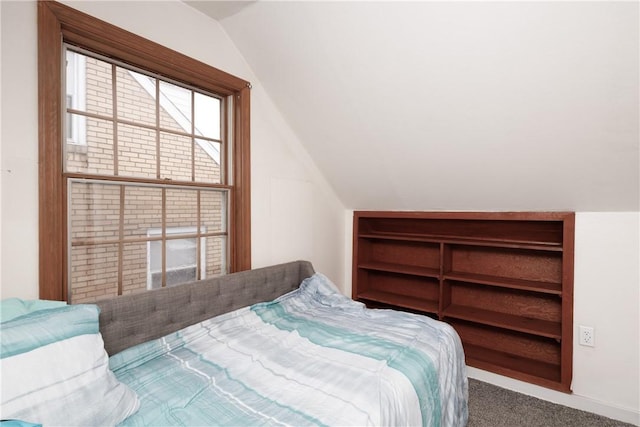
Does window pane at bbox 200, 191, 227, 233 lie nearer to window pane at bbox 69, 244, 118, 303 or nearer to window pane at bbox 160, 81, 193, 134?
window pane at bbox 160, 81, 193, 134

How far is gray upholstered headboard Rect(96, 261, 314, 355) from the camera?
1.47 m

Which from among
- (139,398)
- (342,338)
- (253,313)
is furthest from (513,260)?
(139,398)

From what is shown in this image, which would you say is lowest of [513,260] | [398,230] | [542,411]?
[542,411]

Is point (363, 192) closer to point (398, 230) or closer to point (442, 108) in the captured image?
point (398, 230)

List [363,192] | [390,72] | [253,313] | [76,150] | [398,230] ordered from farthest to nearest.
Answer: [398,230] → [363,192] → [253,313] → [390,72] → [76,150]

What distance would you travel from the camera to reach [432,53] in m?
1.73

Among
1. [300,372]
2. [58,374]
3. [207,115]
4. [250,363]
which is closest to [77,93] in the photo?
[207,115]

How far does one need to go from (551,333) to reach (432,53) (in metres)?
2.03

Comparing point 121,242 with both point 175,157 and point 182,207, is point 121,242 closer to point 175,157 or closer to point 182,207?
point 182,207

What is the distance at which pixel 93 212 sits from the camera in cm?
165

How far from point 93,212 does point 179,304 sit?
64 cm

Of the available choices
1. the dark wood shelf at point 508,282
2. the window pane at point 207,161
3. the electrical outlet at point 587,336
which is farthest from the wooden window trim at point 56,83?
the electrical outlet at point 587,336

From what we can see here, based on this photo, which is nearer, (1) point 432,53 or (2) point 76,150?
(2) point 76,150

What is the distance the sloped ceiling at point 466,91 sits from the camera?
148cm
